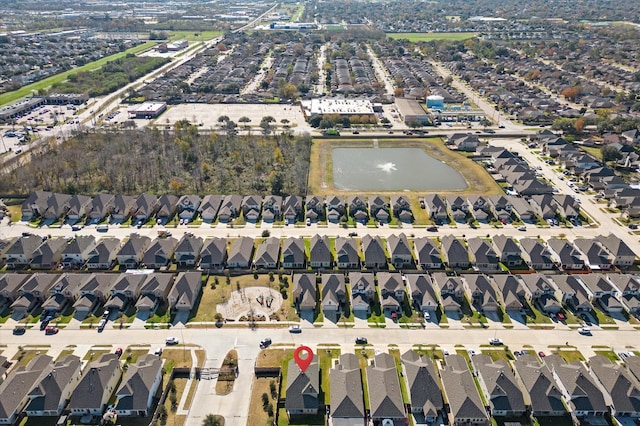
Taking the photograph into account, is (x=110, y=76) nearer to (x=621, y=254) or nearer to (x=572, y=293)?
(x=572, y=293)

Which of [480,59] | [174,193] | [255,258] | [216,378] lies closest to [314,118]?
[174,193]

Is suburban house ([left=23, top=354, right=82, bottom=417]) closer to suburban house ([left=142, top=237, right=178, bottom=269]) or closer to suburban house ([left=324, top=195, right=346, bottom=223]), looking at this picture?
suburban house ([left=142, top=237, right=178, bottom=269])

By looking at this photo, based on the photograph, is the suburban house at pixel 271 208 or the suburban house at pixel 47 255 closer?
the suburban house at pixel 47 255

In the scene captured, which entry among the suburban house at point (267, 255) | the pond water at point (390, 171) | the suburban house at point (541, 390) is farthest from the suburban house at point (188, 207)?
the suburban house at point (541, 390)

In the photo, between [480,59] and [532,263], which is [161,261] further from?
[480,59]

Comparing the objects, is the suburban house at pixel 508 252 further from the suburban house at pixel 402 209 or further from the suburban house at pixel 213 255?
the suburban house at pixel 213 255

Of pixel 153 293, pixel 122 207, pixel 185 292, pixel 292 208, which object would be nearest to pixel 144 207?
pixel 122 207
